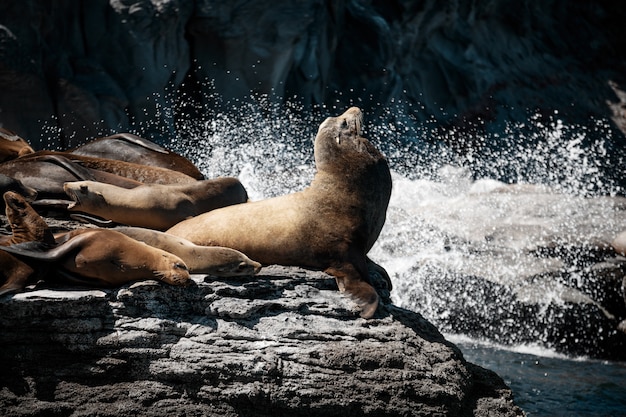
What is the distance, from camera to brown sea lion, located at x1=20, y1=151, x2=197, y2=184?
5555mm

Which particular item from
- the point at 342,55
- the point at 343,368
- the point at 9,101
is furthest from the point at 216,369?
the point at 342,55

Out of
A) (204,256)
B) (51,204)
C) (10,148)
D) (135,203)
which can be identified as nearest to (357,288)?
(204,256)

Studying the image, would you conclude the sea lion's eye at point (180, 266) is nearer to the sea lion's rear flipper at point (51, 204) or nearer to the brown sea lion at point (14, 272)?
the brown sea lion at point (14, 272)

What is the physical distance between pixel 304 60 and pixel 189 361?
1192 cm

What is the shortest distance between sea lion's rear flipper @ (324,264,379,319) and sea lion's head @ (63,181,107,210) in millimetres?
1534

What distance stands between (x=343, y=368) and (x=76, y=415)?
130 cm

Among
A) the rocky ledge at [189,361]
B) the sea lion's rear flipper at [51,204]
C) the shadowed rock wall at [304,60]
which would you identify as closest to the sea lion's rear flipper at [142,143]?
the sea lion's rear flipper at [51,204]

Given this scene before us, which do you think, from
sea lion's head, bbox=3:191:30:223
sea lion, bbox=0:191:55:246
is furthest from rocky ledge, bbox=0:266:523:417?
sea lion's head, bbox=3:191:30:223

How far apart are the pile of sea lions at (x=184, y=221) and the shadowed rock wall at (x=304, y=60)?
644 centimetres

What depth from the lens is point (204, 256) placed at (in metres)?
4.28

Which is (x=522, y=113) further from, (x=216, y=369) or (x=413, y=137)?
(x=216, y=369)

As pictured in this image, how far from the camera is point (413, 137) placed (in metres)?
18.0

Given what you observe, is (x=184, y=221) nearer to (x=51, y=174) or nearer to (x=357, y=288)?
(x=51, y=174)

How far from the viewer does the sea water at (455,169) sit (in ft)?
22.6
